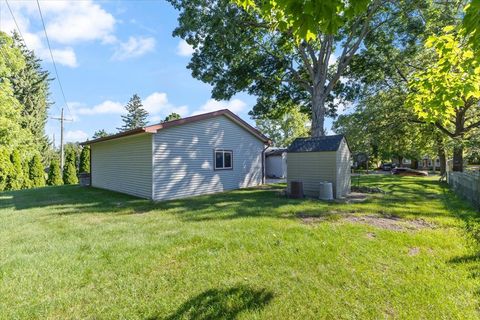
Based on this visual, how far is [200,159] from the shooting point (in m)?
11.0

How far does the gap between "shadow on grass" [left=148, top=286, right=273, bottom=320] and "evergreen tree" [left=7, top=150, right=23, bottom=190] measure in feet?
66.5

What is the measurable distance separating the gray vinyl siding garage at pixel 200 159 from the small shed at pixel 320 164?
3132mm

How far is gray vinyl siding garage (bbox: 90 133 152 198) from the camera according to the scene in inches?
385

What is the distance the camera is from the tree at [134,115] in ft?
158

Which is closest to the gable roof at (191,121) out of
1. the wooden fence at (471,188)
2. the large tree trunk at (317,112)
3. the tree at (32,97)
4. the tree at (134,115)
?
the large tree trunk at (317,112)

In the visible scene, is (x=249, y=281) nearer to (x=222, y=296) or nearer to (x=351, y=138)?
(x=222, y=296)

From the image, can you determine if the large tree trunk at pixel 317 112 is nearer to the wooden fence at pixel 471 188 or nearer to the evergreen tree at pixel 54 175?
the wooden fence at pixel 471 188

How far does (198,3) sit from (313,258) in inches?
471

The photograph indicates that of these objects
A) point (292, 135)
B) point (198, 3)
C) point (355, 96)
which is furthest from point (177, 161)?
point (292, 135)

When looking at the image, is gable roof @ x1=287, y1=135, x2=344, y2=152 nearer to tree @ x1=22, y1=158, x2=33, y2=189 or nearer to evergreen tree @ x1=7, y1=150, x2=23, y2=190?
evergreen tree @ x1=7, y1=150, x2=23, y2=190

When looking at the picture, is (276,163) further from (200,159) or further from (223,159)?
(200,159)

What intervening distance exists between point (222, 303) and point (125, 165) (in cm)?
1011

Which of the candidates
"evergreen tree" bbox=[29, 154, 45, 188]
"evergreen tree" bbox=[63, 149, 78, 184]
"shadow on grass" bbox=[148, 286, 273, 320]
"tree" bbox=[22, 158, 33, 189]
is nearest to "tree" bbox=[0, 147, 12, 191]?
"tree" bbox=[22, 158, 33, 189]

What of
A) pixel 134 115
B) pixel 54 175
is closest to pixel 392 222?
pixel 54 175
